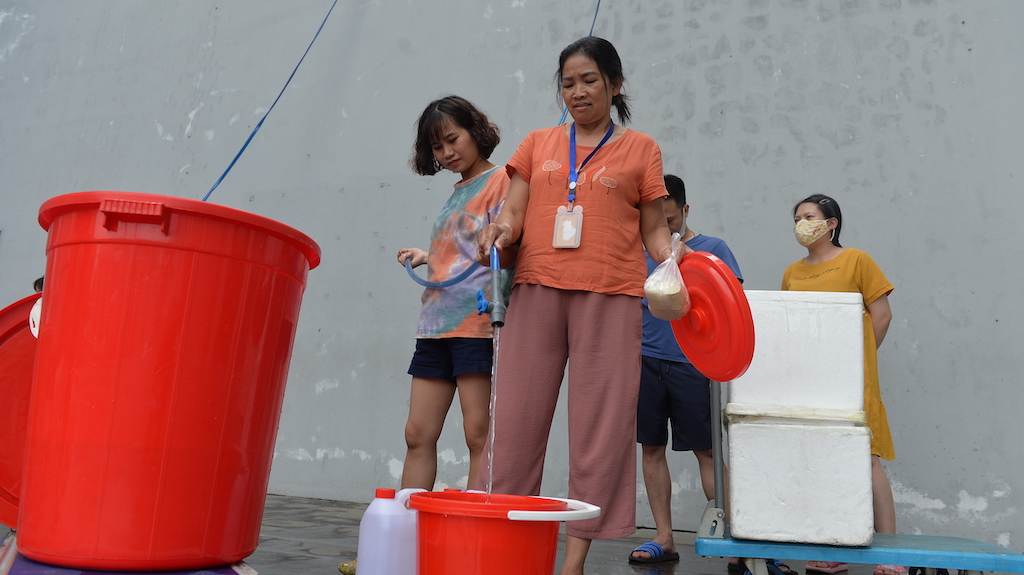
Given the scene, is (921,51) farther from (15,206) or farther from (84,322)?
(15,206)

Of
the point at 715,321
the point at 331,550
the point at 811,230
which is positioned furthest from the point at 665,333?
the point at 331,550

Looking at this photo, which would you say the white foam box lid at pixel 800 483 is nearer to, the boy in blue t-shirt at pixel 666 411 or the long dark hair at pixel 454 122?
the boy in blue t-shirt at pixel 666 411

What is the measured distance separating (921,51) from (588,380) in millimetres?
2372

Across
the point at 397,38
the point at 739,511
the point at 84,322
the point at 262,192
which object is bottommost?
the point at 739,511

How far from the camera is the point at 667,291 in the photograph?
1.48m

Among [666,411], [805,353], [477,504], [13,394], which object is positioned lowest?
[477,504]

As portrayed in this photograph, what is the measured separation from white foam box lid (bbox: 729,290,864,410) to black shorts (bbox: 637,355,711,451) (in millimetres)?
780

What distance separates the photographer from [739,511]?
66.0 inches

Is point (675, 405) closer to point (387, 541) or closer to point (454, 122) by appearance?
point (454, 122)

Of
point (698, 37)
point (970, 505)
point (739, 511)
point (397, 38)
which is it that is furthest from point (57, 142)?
point (970, 505)

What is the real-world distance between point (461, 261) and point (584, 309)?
0.47 metres

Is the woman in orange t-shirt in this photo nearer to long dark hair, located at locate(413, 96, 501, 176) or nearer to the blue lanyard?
the blue lanyard

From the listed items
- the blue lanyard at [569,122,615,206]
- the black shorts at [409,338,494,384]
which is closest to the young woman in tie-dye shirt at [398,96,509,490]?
the black shorts at [409,338,494,384]

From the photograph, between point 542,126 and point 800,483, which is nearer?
point 800,483
